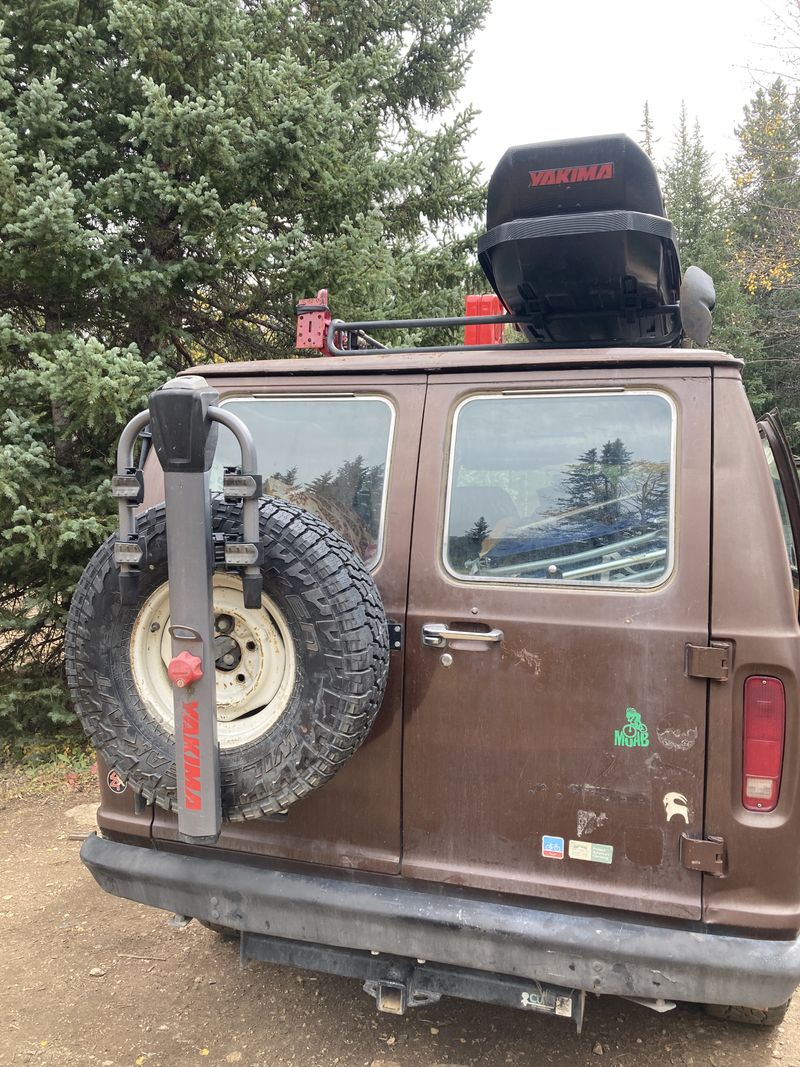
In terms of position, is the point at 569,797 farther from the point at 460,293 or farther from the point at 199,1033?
the point at 460,293

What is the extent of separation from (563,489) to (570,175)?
51.1 inches

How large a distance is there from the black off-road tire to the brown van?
0.02 m

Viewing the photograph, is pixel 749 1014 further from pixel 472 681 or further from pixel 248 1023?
pixel 248 1023

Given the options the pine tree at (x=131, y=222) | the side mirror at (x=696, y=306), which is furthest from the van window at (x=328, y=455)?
the pine tree at (x=131, y=222)

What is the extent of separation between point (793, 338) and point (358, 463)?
78.2 feet

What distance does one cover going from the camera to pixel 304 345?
345 cm

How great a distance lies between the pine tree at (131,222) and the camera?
492cm

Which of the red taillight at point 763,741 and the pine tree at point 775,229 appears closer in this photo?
the red taillight at point 763,741

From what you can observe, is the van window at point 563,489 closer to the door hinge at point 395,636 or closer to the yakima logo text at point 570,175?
the door hinge at point 395,636

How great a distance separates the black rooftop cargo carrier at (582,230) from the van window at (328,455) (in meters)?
0.86

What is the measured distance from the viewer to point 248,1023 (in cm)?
290

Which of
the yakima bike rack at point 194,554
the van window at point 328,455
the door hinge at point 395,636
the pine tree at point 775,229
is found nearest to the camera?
the yakima bike rack at point 194,554

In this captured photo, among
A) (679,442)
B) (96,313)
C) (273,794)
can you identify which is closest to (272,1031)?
(273,794)

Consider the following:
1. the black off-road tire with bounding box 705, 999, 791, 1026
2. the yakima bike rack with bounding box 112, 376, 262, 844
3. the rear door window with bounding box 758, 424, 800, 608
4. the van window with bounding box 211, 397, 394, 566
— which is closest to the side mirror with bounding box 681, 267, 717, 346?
the rear door window with bounding box 758, 424, 800, 608
